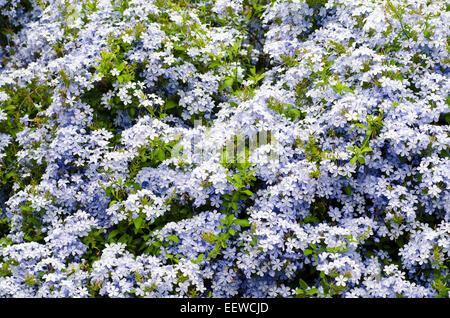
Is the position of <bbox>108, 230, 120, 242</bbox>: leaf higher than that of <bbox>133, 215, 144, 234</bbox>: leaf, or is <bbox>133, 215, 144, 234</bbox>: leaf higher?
<bbox>133, 215, 144, 234</bbox>: leaf

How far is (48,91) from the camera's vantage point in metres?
4.40

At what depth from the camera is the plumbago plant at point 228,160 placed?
3180 mm

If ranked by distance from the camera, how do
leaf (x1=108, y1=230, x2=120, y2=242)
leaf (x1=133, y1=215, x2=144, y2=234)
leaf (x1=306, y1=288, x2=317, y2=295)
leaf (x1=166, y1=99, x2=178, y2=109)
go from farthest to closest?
leaf (x1=166, y1=99, x2=178, y2=109) → leaf (x1=108, y1=230, x2=120, y2=242) → leaf (x1=133, y1=215, x2=144, y2=234) → leaf (x1=306, y1=288, x2=317, y2=295)

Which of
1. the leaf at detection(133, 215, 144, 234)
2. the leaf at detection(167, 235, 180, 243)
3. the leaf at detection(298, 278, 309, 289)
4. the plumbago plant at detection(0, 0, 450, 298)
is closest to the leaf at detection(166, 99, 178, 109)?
the plumbago plant at detection(0, 0, 450, 298)

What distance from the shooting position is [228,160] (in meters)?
3.43

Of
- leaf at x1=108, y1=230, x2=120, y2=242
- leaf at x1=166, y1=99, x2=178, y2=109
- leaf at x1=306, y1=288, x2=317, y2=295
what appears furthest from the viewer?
leaf at x1=166, y1=99, x2=178, y2=109

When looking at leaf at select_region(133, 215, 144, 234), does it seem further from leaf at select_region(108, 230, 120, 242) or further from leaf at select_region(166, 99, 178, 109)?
leaf at select_region(166, 99, 178, 109)

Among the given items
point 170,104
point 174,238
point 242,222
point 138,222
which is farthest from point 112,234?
point 170,104

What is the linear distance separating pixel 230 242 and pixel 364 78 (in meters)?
1.67

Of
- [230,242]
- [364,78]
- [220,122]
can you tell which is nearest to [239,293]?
[230,242]

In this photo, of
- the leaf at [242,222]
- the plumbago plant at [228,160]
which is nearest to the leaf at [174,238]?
the plumbago plant at [228,160]

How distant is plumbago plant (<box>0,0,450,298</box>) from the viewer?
10.4 feet

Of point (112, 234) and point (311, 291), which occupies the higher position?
point (112, 234)

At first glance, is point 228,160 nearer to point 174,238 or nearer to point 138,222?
point 174,238
